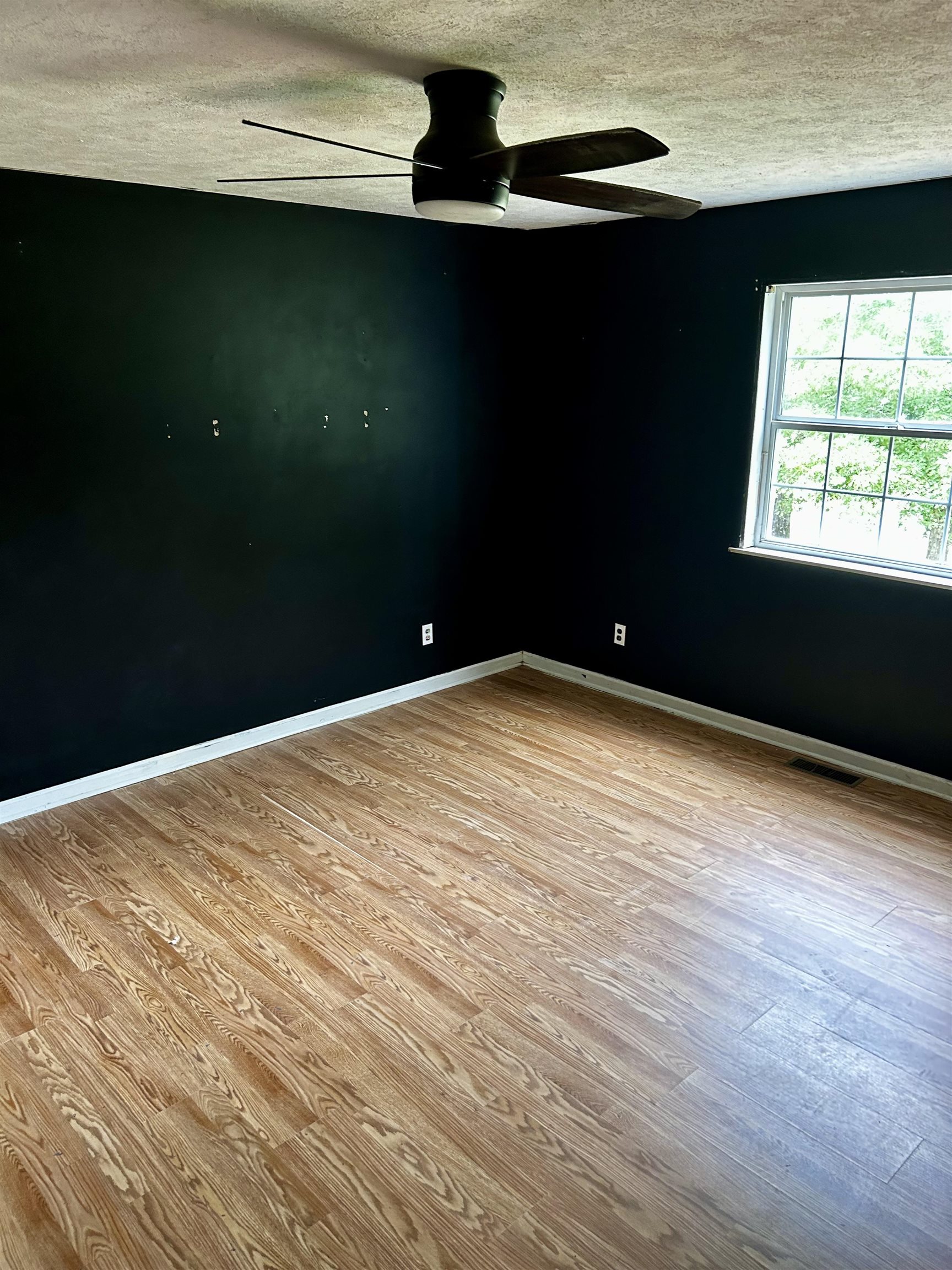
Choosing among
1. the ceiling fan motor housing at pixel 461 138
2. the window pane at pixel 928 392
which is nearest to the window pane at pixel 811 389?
the window pane at pixel 928 392

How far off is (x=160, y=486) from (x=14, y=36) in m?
2.06

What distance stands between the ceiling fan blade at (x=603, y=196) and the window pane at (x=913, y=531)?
1.80 metres

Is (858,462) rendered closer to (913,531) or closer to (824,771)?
(913,531)

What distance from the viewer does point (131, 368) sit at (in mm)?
3553

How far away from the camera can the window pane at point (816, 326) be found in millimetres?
3787

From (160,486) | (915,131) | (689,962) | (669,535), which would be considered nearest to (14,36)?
(160,486)

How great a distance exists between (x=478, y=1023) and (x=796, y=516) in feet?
8.87

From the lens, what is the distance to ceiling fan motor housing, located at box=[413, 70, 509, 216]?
204cm

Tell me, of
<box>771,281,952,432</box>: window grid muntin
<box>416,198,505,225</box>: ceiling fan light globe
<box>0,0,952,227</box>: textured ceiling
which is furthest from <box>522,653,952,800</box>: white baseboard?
<box>416,198,505,225</box>: ceiling fan light globe

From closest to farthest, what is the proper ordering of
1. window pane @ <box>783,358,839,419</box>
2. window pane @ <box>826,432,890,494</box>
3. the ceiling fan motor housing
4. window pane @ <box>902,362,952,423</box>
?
the ceiling fan motor housing → window pane @ <box>902,362,952,423</box> → window pane @ <box>826,432,890,494</box> → window pane @ <box>783,358,839,419</box>

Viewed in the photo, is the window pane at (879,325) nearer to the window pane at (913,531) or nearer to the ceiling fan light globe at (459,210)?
the window pane at (913,531)

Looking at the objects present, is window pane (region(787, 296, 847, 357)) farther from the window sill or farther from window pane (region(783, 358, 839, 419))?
the window sill

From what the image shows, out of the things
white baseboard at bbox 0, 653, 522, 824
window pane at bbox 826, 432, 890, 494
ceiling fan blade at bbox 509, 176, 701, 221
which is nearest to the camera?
ceiling fan blade at bbox 509, 176, 701, 221

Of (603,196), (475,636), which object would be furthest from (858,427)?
(475,636)
